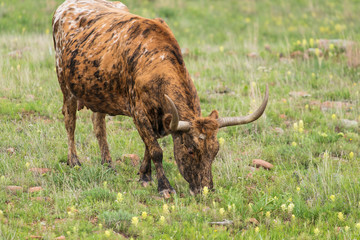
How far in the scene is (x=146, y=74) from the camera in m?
6.39

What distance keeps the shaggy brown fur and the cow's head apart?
0.04ft

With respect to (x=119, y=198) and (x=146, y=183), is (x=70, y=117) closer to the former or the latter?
(x=146, y=183)

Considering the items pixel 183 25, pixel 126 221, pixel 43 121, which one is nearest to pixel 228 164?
pixel 126 221

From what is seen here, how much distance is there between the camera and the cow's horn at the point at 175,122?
211 inches

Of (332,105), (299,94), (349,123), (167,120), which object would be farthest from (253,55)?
(167,120)

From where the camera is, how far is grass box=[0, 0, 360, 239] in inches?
217

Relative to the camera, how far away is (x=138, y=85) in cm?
639

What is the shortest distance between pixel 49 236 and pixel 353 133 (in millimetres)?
5659

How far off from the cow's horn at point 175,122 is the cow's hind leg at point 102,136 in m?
1.99

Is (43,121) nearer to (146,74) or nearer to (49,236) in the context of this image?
(146,74)

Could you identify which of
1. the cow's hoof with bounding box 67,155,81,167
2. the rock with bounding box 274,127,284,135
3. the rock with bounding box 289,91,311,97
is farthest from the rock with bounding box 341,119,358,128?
the cow's hoof with bounding box 67,155,81,167

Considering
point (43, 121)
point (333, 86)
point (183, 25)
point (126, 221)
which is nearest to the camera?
point (126, 221)

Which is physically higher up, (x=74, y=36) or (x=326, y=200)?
(x=74, y=36)

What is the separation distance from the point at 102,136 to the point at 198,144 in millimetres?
2337
